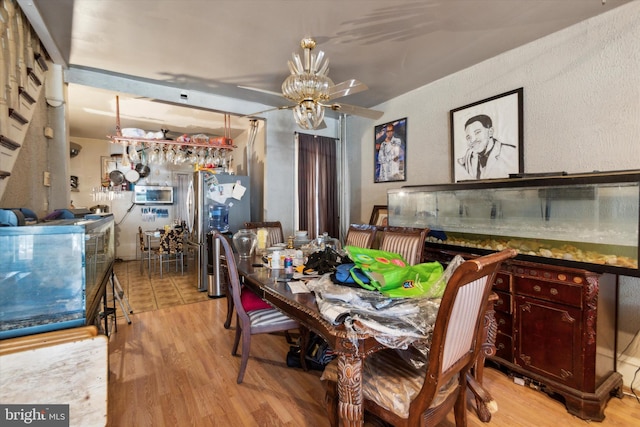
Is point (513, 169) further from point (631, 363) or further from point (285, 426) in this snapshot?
point (285, 426)

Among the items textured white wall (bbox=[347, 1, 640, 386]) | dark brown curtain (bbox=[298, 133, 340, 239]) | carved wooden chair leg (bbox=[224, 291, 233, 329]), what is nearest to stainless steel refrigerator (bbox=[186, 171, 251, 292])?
dark brown curtain (bbox=[298, 133, 340, 239])

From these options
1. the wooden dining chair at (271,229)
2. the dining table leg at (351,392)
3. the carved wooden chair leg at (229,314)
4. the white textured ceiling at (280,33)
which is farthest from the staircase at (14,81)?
the dining table leg at (351,392)

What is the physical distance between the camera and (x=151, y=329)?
2.84m

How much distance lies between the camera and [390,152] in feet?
12.2

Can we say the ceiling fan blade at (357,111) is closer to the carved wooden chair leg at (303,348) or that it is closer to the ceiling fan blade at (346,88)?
the ceiling fan blade at (346,88)

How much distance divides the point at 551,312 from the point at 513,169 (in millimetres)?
1283

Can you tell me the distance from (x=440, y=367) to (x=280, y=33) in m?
2.44

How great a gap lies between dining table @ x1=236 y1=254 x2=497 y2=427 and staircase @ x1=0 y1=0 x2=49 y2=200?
1653 millimetres

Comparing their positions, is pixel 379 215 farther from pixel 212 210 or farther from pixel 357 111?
pixel 212 210

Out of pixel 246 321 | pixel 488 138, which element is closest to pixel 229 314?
pixel 246 321

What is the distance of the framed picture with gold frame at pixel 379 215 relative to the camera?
3.72 metres

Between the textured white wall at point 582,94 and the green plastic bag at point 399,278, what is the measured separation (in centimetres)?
155

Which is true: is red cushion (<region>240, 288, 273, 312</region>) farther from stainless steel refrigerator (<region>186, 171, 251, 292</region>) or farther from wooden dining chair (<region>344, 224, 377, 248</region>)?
stainless steel refrigerator (<region>186, 171, 251, 292</region>)

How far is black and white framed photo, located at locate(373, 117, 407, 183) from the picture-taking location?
356 centimetres
